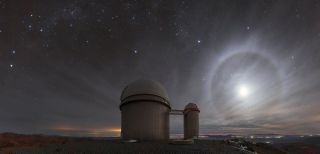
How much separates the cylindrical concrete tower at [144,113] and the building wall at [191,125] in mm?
3222

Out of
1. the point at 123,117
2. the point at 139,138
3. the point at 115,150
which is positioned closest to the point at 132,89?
the point at 123,117

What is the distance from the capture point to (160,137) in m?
29.3

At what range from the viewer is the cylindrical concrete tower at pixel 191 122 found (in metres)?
32.0

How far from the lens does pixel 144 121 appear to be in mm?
28875

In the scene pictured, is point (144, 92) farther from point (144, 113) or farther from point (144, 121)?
point (144, 121)

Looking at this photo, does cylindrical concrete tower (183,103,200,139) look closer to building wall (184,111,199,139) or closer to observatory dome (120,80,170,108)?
building wall (184,111,199,139)

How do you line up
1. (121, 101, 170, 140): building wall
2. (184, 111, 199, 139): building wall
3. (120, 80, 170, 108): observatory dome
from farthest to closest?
(184, 111, 199, 139): building wall, (120, 80, 170, 108): observatory dome, (121, 101, 170, 140): building wall

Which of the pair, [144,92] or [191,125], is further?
[191,125]

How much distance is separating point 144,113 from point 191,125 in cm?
777

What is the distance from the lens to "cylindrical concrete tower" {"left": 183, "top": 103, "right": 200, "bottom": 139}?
105 feet

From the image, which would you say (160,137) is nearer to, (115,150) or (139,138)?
(139,138)

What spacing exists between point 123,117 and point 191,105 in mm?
10216

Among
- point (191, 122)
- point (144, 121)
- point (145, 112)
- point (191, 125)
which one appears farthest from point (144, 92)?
point (191, 125)

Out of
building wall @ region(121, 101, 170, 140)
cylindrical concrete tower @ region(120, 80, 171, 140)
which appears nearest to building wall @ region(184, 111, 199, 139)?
cylindrical concrete tower @ region(120, 80, 171, 140)
